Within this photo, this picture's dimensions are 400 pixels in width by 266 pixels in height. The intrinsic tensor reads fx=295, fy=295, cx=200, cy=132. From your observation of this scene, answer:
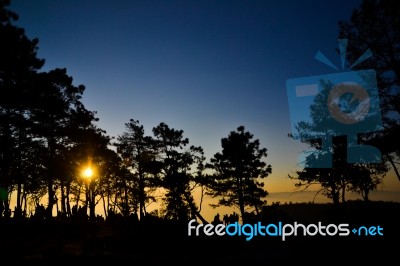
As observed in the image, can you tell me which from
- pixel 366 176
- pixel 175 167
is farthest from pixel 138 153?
pixel 366 176

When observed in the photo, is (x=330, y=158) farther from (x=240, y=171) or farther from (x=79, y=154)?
(x=79, y=154)

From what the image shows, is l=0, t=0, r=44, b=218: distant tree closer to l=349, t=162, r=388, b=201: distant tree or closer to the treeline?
the treeline

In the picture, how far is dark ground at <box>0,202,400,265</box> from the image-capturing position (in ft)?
26.4

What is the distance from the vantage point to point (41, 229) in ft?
45.9

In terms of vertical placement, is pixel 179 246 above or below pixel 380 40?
below

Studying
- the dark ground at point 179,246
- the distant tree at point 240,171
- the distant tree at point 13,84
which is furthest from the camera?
the distant tree at point 240,171

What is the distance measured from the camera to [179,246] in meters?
11.5

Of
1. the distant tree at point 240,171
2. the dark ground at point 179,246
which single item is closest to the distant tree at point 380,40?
the dark ground at point 179,246

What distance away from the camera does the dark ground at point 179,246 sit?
805cm

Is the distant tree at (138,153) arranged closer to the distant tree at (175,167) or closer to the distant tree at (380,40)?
the distant tree at (175,167)

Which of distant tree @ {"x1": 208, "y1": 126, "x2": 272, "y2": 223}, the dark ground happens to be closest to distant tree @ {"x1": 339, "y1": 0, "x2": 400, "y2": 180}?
the dark ground

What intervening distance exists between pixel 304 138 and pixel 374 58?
1096 centimetres

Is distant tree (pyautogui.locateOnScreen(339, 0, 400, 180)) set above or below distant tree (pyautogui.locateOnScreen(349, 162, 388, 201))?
above

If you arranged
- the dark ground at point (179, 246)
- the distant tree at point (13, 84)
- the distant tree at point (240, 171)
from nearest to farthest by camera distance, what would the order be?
the dark ground at point (179, 246), the distant tree at point (13, 84), the distant tree at point (240, 171)
